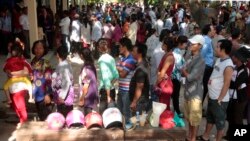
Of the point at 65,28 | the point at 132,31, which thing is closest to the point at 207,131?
the point at 132,31

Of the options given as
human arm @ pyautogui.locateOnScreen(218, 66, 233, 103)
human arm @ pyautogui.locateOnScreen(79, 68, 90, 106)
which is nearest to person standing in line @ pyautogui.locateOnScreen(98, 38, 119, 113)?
human arm @ pyautogui.locateOnScreen(79, 68, 90, 106)

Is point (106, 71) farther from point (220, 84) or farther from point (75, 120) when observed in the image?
point (220, 84)

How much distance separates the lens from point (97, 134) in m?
5.25

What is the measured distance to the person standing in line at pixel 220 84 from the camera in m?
5.58

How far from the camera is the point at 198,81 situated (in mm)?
5820

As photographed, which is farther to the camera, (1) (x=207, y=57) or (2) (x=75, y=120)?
(1) (x=207, y=57)

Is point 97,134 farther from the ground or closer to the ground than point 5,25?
closer to the ground

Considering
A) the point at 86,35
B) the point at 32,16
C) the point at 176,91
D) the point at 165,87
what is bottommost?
the point at 176,91

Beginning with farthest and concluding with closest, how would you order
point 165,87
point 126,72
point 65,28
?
1. point 65,28
2. point 165,87
3. point 126,72

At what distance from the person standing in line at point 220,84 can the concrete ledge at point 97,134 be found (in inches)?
29.8

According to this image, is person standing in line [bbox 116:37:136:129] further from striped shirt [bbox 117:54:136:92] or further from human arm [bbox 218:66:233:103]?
human arm [bbox 218:66:233:103]

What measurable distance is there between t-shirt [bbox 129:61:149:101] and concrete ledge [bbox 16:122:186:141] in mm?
561

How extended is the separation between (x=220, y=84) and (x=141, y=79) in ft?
3.94

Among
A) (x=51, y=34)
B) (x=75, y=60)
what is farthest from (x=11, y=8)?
(x=75, y=60)
